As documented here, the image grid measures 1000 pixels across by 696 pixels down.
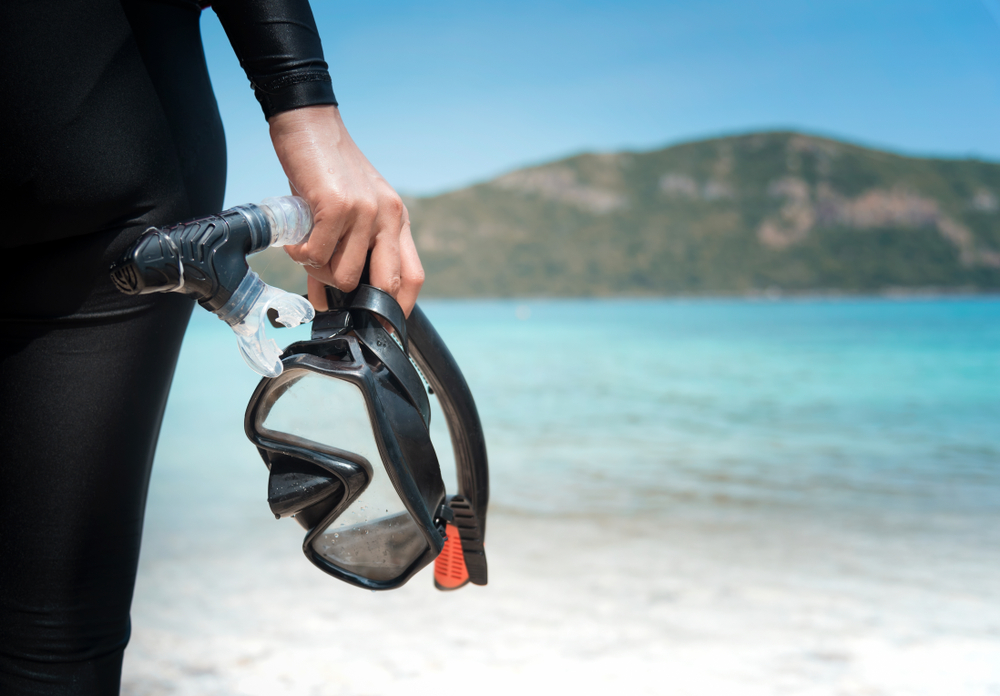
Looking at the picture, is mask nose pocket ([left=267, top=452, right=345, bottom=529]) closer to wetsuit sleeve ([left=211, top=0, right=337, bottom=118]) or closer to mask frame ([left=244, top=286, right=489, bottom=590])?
mask frame ([left=244, top=286, right=489, bottom=590])

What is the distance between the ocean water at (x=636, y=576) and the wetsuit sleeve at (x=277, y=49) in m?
0.25

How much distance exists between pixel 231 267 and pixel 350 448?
199 mm

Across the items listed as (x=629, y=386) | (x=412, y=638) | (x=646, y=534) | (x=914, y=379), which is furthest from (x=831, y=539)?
(x=914, y=379)

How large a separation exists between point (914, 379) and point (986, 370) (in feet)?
10.7

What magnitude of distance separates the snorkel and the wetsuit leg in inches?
5.0

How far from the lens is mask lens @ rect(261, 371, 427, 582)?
2.19 feet

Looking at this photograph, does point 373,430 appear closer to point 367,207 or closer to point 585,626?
point 367,207

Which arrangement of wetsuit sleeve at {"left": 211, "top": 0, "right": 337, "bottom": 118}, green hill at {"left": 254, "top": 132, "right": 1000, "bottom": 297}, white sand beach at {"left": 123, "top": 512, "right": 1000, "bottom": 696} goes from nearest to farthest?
wetsuit sleeve at {"left": 211, "top": 0, "right": 337, "bottom": 118}
white sand beach at {"left": 123, "top": 512, "right": 1000, "bottom": 696}
green hill at {"left": 254, "top": 132, "right": 1000, "bottom": 297}

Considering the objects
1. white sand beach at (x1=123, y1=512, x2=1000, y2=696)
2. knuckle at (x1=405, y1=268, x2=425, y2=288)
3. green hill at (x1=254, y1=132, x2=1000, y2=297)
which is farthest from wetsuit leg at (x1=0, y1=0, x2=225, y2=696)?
green hill at (x1=254, y1=132, x2=1000, y2=297)

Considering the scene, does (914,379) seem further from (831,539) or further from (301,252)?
(301,252)

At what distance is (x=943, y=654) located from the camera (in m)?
1.88

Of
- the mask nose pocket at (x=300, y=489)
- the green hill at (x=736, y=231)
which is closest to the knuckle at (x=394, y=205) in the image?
the mask nose pocket at (x=300, y=489)

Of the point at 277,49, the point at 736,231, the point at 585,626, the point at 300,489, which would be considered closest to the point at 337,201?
the point at 277,49

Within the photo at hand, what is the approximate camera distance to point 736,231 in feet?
281
